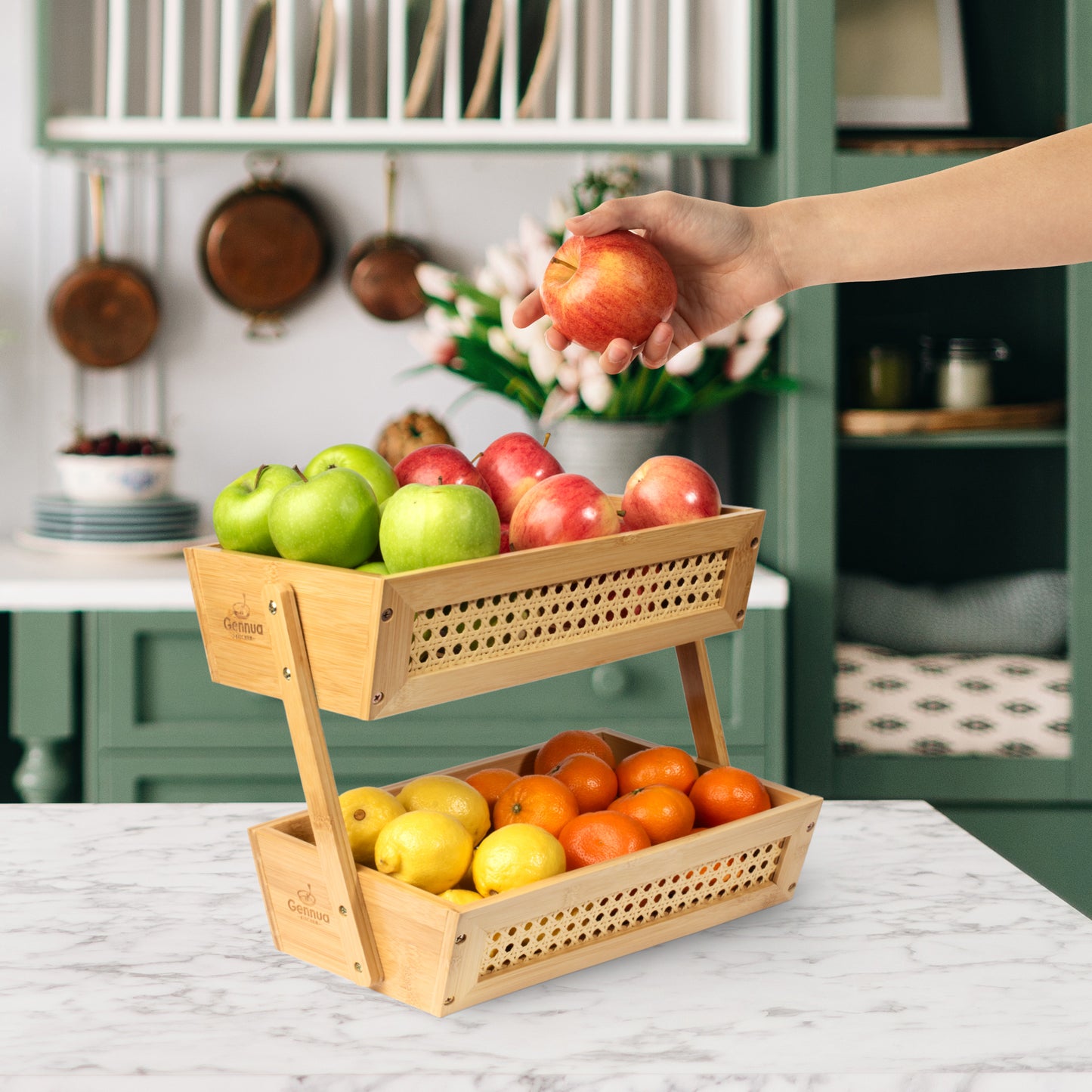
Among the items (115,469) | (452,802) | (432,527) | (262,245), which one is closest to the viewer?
(432,527)

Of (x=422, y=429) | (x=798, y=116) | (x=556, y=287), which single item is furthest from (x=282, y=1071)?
(x=798, y=116)

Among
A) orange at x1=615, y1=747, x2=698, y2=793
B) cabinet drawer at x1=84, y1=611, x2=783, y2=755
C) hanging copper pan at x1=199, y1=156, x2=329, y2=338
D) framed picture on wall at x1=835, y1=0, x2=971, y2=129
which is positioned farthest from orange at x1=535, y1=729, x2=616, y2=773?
hanging copper pan at x1=199, y1=156, x2=329, y2=338

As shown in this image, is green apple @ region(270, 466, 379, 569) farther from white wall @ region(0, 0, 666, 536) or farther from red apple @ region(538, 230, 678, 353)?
white wall @ region(0, 0, 666, 536)

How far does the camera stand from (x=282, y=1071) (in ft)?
2.22

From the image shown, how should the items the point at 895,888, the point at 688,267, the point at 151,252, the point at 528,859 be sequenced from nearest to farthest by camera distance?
the point at 528,859 → the point at 895,888 → the point at 688,267 → the point at 151,252

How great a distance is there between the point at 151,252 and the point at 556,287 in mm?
1499

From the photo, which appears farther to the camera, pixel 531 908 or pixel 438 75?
pixel 438 75

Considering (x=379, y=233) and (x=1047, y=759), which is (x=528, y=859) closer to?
(x=1047, y=759)

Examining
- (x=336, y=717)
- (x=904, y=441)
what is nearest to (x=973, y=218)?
(x=904, y=441)

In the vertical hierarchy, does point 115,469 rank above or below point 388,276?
below

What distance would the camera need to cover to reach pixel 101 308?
2268 mm

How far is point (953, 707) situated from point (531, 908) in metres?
1.33

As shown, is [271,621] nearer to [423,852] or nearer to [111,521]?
[423,852]

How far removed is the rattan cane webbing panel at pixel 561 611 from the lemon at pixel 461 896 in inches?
5.5
